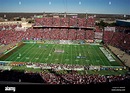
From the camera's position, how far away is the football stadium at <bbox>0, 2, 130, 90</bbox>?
19.3 ft

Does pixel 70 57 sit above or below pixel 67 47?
below

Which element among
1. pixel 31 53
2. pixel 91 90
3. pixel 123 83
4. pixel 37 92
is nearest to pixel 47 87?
pixel 37 92

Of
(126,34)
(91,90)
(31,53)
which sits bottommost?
(31,53)

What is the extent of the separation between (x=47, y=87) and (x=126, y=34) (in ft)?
12.5

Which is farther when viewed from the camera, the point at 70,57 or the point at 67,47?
the point at 67,47

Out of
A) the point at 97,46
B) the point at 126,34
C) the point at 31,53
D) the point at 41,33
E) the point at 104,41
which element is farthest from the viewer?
the point at 41,33

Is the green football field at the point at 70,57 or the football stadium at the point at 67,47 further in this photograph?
the green football field at the point at 70,57

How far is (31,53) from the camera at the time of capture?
35.4ft

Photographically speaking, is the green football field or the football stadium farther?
the green football field

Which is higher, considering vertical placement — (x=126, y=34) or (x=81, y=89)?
(x=126, y=34)

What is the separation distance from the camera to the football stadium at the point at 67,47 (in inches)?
231

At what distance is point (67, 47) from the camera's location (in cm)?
1218

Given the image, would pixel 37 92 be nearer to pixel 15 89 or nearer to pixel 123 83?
pixel 15 89

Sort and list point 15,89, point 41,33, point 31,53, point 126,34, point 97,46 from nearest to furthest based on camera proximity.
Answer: point 15,89 < point 126,34 < point 97,46 < point 31,53 < point 41,33
